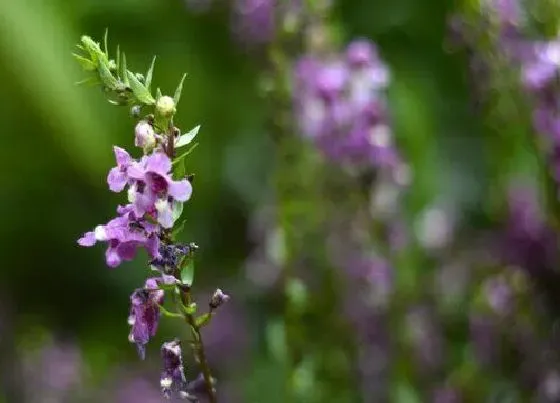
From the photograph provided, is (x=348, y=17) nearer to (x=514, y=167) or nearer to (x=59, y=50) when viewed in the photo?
(x=59, y=50)

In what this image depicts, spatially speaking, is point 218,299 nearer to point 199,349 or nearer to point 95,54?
Result: point 199,349

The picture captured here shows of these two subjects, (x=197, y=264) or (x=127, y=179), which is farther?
(x=197, y=264)

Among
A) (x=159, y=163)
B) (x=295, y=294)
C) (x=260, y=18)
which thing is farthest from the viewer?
(x=260, y=18)

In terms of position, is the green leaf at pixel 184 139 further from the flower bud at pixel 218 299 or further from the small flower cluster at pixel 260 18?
the small flower cluster at pixel 260 18

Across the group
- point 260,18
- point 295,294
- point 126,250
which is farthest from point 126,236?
point 260,18

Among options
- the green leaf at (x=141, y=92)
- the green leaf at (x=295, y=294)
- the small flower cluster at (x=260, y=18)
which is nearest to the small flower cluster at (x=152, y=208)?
the green leaf at (x=141, y=92)

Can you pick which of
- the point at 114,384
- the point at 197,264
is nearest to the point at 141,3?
the point at 197,264

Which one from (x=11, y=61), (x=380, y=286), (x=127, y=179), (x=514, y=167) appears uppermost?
(x=11, y=61)
